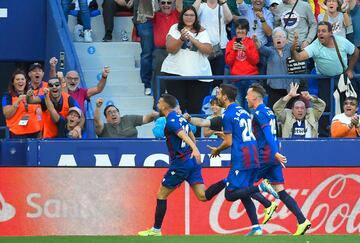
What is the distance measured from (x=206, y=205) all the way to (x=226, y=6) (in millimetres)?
3365

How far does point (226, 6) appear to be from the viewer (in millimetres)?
20500

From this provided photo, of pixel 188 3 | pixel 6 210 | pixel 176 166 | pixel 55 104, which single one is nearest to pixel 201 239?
pixel 176 166

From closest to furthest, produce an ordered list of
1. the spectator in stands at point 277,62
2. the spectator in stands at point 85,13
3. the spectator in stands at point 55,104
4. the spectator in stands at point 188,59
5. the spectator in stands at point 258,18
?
the spectator in stands at point 55,104, the spectator in stands at point 188,59, the spectator in stands at point 277,62, the spectator in stands at point 258,18, the spectator in stands at point 85,13

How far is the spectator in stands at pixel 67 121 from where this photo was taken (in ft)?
63.1

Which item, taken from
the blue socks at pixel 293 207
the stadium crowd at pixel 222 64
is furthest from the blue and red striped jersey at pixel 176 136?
the stadium crowd at pixel 222 64

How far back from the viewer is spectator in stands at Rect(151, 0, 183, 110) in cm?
2030

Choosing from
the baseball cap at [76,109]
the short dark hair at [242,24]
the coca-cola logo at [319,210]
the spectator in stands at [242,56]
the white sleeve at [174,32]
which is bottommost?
the coca-cola logo at [319,210]

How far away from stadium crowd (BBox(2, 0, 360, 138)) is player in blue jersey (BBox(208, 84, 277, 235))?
268 cm

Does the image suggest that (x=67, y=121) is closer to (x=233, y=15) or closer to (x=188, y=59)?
(x=188, y=59)

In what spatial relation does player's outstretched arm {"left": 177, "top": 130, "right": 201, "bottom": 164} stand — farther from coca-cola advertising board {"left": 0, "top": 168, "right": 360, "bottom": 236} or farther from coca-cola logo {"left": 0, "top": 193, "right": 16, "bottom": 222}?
coca-cola logo {"left": 0, "top": 193, "right": 16, "bottom": 222}

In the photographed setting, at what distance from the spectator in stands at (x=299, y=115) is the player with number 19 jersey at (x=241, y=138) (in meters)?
2.86

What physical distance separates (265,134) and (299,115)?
296 cm

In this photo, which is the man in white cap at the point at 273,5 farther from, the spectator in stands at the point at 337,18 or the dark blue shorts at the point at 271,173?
the dark blue shorts at the point at 271,173

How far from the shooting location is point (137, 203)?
18.8 m
